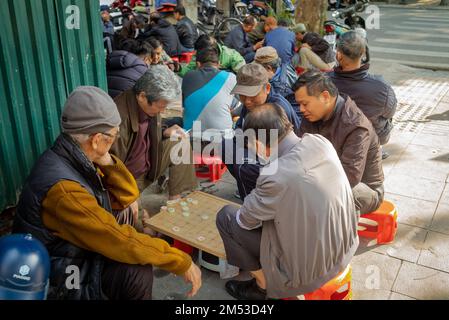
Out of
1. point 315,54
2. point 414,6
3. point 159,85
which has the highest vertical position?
point 159,85

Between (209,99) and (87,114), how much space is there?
210 centimetres

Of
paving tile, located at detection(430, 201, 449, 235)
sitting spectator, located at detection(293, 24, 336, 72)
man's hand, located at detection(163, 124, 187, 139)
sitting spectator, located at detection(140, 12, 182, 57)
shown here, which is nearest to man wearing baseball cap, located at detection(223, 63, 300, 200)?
man's hand, located at detection(163, 124, 187, 139)

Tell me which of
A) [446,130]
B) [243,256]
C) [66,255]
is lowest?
[446,130]

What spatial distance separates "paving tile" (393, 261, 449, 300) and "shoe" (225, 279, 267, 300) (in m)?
0.95

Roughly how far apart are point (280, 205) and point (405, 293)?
4.45ft

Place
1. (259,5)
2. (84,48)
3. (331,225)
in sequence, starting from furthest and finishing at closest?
(259,5) < (84,48) < (331,225)

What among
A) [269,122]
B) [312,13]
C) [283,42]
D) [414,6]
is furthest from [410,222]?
[414,6]

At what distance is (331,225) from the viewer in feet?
7.78

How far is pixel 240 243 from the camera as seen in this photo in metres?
2.70

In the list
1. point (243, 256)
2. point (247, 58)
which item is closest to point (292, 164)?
point (243, 256)

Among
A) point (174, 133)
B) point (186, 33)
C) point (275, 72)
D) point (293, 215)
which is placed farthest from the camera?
point (186, 33)

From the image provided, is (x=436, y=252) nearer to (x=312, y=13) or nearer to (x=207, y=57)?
(x=207, y=57)

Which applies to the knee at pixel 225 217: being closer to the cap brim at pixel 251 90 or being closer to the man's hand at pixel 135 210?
the man's hand at pixel 135 210

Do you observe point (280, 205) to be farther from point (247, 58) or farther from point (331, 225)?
point (247, 58)
